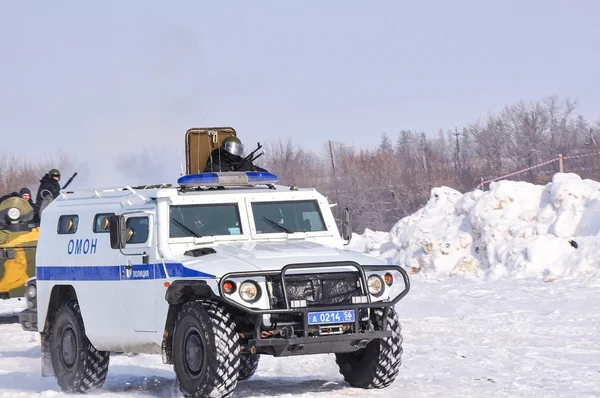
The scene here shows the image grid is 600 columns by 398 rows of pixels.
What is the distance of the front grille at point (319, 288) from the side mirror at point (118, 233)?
183 cm

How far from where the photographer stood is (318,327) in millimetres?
9438

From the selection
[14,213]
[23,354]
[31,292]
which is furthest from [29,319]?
[14,213]

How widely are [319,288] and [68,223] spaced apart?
3.74 meters

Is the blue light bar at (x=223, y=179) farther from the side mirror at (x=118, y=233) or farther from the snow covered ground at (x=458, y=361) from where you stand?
the snow covered ground at (x=458, y=361)

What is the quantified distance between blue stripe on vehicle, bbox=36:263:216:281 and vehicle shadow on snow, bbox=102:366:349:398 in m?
1.20

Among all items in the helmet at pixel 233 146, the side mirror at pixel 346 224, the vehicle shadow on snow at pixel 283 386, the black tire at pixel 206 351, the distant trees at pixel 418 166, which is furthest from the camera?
the distant trees at pixel 418 166

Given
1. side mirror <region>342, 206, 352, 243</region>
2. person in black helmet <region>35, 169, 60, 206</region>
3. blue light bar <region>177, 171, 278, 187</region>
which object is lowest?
side mirror <region>342, 206, 352, 243</region>

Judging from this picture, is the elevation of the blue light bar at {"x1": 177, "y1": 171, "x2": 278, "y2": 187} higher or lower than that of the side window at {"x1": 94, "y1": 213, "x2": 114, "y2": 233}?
higher

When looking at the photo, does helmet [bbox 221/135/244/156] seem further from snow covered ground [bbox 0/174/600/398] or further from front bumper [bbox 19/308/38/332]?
front bumper [bbox 19/308/38/332]

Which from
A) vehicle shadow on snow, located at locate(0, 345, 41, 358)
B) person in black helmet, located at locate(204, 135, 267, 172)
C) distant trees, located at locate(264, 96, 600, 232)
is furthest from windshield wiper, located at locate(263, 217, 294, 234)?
distant trees, located at locate(264, 96, 600, 232)

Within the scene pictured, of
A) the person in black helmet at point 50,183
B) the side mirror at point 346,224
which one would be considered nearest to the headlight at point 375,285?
the side mirror at point 346,224

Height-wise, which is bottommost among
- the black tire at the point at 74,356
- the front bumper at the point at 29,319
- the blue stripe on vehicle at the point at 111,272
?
the black tire at the point at 74,356

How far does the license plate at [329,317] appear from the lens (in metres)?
9.39

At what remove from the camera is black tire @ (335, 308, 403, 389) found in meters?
10.1
